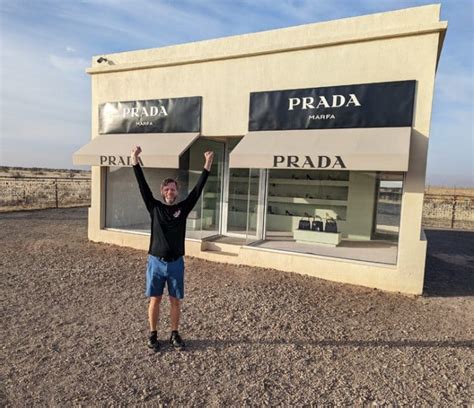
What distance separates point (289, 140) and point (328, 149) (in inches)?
37.8

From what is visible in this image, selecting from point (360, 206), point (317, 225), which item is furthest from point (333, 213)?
point (360, 206)

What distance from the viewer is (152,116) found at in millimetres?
9055

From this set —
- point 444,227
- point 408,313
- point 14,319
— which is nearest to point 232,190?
point 408,313

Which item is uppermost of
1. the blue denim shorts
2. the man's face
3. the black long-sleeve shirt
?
the man's face

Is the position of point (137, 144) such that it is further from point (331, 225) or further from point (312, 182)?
point (331, 225)

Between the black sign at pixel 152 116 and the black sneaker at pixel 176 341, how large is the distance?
5563 millimetres

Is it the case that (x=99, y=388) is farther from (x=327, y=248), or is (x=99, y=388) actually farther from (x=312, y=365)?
(x=327, y=248)

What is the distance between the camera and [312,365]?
3811mm

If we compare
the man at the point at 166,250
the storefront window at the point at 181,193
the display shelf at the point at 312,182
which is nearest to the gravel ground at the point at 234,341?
the man at the point at 166,250

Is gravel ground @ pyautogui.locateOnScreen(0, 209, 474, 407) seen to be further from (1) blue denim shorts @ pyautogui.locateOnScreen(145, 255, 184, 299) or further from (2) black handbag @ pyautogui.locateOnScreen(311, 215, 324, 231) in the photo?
(2) black handbag @ pyautogui.locateOnScreen(311, 215, 324, 231)

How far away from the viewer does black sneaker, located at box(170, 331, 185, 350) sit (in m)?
4.02

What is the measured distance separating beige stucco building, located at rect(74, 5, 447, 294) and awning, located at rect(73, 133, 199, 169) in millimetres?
37

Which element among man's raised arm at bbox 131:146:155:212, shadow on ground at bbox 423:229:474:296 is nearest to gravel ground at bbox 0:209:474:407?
shadow on ground at bbox 423:229:474:296

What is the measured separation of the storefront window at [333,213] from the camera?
7.36 meters
